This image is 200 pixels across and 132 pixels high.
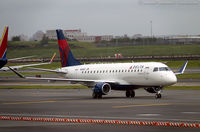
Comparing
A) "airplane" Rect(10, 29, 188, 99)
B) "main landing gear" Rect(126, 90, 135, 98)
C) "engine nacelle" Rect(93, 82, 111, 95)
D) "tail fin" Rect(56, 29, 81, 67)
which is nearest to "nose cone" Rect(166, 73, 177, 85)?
"airplane" Rect(10, 29, 188, 99)

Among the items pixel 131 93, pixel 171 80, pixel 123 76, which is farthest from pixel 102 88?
pixel 171 80

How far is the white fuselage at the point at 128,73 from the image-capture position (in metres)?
45.2

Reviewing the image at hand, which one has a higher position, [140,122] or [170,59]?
[140,122]

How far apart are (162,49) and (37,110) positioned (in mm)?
124195

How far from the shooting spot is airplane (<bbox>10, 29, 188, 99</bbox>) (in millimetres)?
45406

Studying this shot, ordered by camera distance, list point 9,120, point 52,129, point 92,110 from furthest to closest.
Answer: point 92,110, point 9,120, point 52,129

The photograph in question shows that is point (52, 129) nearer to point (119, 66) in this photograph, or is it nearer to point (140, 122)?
point (140, 122)

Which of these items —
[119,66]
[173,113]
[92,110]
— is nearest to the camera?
[173,113]

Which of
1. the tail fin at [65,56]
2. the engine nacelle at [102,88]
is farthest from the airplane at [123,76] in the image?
the tail fin at [65,56]

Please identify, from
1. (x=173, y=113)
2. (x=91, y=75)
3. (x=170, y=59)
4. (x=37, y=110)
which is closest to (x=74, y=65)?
(x=91, y=75)

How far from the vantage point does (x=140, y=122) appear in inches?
969

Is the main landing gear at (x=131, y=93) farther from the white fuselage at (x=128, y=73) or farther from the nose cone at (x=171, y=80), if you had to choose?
the nose cone at (x=171, y=80)

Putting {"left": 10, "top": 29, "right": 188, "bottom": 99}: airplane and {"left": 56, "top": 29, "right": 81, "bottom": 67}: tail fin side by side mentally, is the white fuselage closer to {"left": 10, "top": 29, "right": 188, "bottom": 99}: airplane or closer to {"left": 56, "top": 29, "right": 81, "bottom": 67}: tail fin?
{"left": 10, "top": 29, "right": 188, "bottom": 99}: airplane

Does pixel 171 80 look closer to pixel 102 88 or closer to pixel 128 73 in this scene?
pixel 128 73
